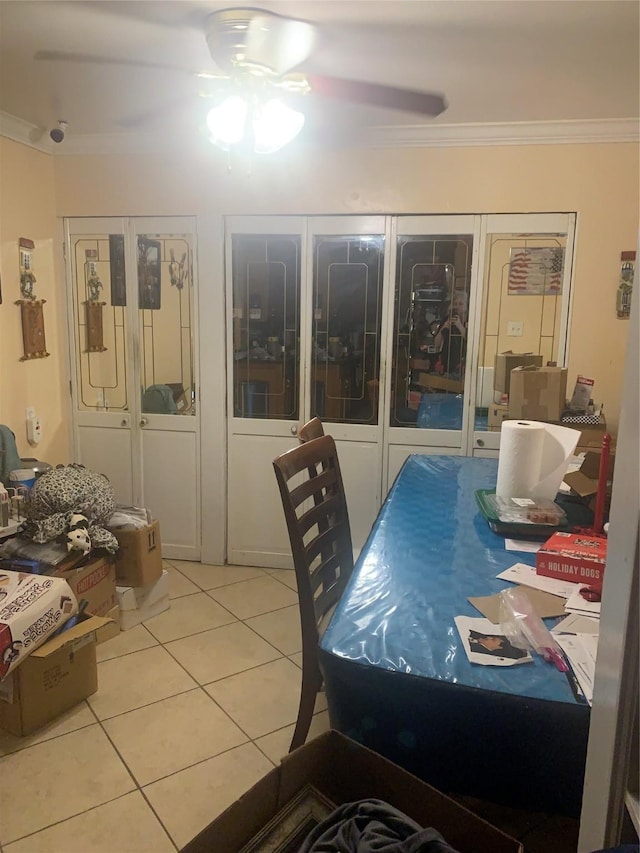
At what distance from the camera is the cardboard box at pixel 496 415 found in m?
3.31

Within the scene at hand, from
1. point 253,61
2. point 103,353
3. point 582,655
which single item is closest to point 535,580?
point 582,655

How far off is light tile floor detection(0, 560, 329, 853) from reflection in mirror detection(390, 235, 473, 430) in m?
1.33

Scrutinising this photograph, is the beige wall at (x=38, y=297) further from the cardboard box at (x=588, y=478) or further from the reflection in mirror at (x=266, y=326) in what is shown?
the cardboard box at (x=588, y=478)

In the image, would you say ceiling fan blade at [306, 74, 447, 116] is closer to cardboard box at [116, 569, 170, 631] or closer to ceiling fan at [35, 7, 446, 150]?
A: ceiling fan at [35, 7, 446, 150]

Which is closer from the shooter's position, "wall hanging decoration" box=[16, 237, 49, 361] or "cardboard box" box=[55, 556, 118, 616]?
"cardboard box" box=[55, 556, 118, 616]

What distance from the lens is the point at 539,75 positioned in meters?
2.40

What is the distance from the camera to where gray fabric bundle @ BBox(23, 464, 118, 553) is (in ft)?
8.96

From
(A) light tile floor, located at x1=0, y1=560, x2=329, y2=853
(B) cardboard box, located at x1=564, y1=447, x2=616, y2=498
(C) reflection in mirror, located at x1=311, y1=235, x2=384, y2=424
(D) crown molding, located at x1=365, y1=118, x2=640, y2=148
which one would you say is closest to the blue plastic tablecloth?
(B) cardboard box, located at x1=564, y1=447, x2=616, y2=498

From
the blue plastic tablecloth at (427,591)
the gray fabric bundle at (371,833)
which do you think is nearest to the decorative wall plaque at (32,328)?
the blue plastic tablecloth at (427,591)

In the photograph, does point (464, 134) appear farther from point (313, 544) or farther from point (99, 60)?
point (313, 544)

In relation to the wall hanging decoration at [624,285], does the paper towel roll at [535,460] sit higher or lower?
lower

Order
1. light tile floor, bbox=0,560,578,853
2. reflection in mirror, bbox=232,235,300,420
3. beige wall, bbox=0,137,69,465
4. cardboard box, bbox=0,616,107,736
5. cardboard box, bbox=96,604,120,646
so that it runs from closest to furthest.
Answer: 1. light tile floor, bbox=0,560,578,853
2. cardboard box, bbox=0,616,107,736
3. cardboard box, bbox=96,604,120,646
4. beige wall, bbox=0,137,69,465
5. reflection in mirror, bbox=232,235,300,420

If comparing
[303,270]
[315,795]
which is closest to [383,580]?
[315,795]

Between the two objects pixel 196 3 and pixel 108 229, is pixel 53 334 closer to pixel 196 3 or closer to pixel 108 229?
pixel 108 229
